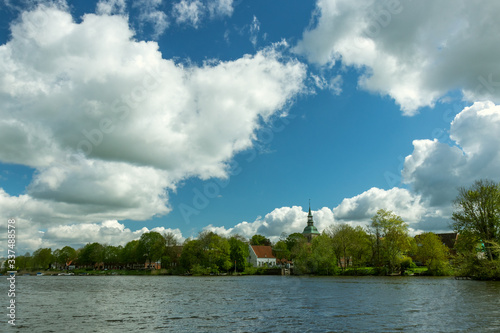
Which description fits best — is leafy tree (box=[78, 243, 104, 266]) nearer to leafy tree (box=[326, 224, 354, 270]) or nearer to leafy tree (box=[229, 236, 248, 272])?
leafy tree (box=[229, 236, 248, 272])

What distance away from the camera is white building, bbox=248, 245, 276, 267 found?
162 metres

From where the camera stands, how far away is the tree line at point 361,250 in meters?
62.3

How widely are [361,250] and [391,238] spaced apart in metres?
17.2

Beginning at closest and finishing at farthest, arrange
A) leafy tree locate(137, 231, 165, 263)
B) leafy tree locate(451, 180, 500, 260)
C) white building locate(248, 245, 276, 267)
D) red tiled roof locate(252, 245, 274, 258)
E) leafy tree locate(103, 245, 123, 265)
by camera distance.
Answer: leafy tree locate(451, 180, 500, 260)
leafy tree locate(137, 231, 165, 263)
white building locate(248, 245, 276, 267)
red tiled roof locate(252, 245, 274, 258)
leafy tree locate(103, 245, 123, 265)

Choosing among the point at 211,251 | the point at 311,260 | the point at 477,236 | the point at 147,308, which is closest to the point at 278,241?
the point at 211,251

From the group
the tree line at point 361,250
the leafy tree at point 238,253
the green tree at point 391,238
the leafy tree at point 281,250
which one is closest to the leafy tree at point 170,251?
the tree line at point 361,250

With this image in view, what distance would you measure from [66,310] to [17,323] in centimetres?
728

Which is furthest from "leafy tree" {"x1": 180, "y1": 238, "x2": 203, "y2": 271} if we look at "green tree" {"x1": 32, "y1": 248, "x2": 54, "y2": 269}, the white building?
"green tree" {"x1": 32, "y1": 248, "x2": 54, "y2": 269}

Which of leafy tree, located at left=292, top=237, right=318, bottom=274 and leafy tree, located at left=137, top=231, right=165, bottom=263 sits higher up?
leafy tree, located at left=137, top=231, right=165, bottom=263

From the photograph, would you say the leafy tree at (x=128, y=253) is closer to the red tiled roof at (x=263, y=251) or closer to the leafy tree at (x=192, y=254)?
the leafy tree at (x=192, y=254)

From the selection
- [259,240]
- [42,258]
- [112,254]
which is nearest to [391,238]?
[259,240]

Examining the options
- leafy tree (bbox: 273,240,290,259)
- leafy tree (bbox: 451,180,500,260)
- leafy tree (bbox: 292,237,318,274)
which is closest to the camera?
leafy tree (bbox: 451,180,500,260)

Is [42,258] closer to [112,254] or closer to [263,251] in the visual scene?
[112,254]

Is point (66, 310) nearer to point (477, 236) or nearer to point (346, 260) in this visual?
point (477, 236)
